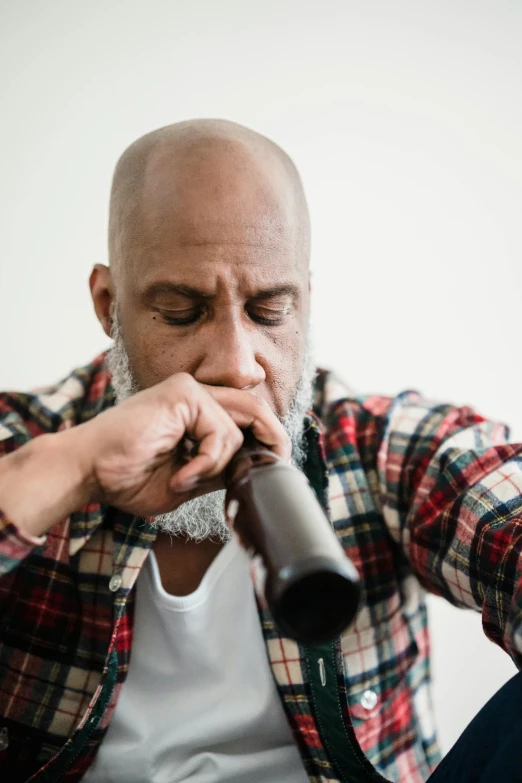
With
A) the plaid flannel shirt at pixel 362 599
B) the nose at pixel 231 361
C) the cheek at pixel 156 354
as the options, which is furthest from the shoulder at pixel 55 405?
the nose at pixel 231 361

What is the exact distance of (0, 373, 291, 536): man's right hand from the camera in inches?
42.0

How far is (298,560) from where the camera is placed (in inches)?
28.2

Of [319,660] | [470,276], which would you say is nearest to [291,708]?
[319,660]

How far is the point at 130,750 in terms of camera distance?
56.9 inches

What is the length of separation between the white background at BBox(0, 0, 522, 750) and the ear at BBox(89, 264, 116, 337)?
571mm

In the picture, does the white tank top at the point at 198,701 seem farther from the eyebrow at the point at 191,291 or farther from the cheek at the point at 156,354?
the eyebrow at the point at 191,291

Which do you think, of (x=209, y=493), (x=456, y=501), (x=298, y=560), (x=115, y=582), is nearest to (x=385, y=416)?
(x=456, y=501)

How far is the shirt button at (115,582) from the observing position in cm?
144

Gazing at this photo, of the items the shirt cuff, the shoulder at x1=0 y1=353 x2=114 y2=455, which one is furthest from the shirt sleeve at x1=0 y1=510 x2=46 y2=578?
the shoulder at x1=0 y1=353 x2=114 y2=455

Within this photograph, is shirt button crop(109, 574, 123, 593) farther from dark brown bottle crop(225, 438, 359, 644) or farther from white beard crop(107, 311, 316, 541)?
dark brown bottle crop(225, 438, 359, 644)

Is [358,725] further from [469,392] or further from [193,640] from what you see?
[469,392]

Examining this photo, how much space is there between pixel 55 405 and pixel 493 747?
117cm

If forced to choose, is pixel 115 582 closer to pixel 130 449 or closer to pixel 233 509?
pixel 130 449

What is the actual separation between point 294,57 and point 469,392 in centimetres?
116
